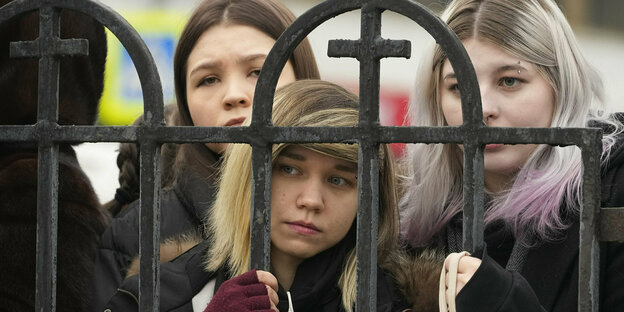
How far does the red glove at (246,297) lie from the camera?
1.61m

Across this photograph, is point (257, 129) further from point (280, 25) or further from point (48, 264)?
point (280, 25)

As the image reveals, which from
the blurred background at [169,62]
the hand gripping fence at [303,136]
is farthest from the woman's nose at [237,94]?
the blurred background at [169,62]

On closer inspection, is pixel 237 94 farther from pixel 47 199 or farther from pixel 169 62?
pixel 169 62

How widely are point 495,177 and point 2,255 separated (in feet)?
3.34

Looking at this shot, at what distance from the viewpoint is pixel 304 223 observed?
1911 millimetres

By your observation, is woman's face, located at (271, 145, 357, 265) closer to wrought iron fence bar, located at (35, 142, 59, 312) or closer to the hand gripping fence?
the hand gripping fence

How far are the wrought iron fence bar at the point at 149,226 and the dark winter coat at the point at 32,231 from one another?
41 centimetres

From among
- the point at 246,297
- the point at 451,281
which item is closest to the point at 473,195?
the point at 451,281

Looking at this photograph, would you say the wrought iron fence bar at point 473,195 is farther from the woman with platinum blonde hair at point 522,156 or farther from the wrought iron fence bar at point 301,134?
the woman with platinum blonde hair at point 522,156

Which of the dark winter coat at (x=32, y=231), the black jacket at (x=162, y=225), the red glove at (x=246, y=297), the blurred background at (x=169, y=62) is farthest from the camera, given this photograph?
the blurred background at (x=169, y=62)

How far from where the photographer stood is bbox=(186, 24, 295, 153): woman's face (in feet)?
7.86

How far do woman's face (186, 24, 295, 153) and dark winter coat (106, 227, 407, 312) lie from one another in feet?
1.56

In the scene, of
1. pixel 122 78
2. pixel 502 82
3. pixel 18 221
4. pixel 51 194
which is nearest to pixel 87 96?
pixel 18 221

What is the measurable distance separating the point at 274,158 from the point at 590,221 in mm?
657
